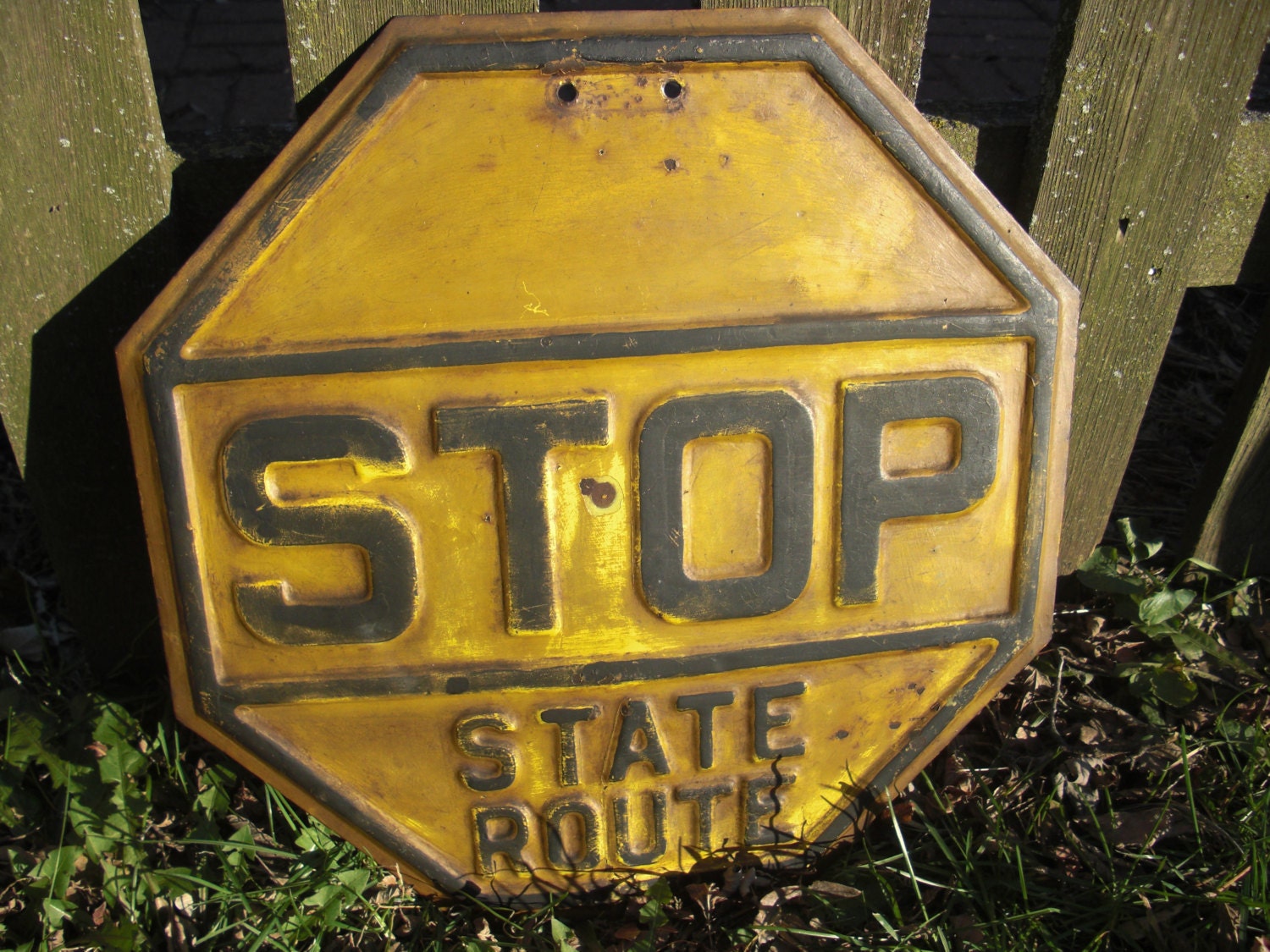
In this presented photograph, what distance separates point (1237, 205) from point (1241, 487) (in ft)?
1.88

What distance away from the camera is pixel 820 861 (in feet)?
5.13

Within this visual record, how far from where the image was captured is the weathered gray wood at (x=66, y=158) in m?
1.33

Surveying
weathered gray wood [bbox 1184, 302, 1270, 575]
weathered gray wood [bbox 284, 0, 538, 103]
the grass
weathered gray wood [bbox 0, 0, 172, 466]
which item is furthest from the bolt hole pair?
weathered gray wood [bbox 1184, 302, 1270, 575]

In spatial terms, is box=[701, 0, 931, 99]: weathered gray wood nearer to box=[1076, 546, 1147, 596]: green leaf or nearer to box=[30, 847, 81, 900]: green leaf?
box=[1076, 546, 1147, 596]: green leaf

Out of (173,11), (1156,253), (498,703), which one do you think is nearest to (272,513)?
(498,703)

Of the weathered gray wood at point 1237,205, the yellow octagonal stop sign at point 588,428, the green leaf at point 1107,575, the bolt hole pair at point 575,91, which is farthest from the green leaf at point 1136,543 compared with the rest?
the bolt hole pair at point 575,91

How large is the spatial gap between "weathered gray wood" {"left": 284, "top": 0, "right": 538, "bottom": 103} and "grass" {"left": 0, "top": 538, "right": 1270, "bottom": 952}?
1.12 metres

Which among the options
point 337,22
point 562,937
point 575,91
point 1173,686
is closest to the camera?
point 575,91

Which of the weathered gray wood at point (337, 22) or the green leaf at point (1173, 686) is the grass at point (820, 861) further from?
the weathered gray wood at point (337, 22)

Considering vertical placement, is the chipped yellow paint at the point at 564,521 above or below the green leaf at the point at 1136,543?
above

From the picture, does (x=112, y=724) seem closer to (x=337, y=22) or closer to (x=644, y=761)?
(x=644, y=761)

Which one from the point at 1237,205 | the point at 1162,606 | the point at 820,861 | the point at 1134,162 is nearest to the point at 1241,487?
the point at 1162,606

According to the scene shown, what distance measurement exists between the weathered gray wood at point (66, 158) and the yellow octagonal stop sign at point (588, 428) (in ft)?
1.11

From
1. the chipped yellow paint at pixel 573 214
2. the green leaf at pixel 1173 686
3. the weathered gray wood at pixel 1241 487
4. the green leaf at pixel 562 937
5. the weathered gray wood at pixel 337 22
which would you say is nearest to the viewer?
the chipped yellow paint at pixel 573 214
